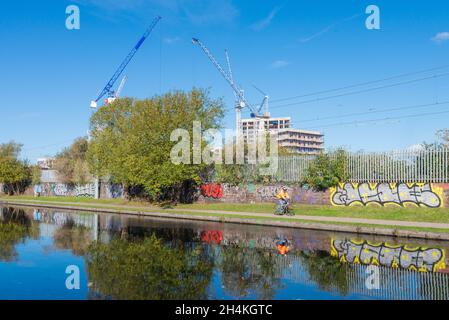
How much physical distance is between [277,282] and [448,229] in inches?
505

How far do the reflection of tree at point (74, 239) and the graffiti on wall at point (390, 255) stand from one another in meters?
8.51

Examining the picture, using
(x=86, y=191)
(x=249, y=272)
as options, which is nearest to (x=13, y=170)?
(x=86, y=191)

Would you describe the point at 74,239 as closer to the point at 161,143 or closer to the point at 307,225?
the point at 307,225

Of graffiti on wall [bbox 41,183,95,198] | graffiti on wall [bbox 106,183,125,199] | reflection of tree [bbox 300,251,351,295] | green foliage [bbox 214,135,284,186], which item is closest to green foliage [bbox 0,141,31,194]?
graffiti on wall [bbox 41,183,95,198]

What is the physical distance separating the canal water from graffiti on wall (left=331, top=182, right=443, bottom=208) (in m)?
10.1

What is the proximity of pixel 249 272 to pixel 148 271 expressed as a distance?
2529 mm

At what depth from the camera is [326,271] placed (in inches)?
443

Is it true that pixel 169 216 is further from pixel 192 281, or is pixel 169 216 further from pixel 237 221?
pixel 192 281

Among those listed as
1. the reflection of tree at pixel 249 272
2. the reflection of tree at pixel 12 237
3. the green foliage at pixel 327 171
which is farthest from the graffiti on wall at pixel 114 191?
the reflection of tree at pixel 249 272

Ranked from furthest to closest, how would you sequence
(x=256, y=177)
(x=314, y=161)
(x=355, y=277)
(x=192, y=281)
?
(x=256, y=177) < (x=314, y=161) < (x=355, y=277) < (x=192, y=281)

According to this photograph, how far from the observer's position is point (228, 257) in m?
13.2

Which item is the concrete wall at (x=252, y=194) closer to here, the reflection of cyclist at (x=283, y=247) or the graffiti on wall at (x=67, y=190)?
the reflection of cyclist at (x=283, y=247)

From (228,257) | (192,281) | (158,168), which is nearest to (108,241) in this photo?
(228,257)
